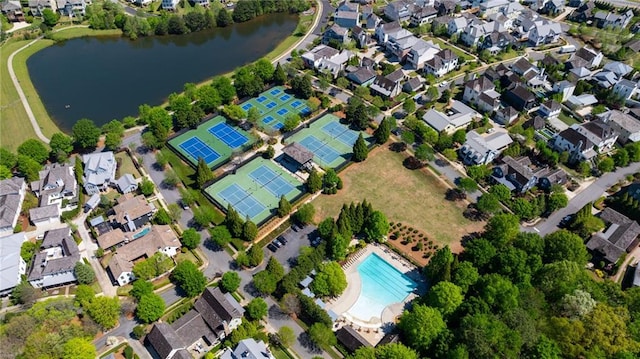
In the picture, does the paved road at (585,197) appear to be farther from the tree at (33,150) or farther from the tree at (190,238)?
the tree at (33,150)

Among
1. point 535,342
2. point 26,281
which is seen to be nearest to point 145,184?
point 26,281

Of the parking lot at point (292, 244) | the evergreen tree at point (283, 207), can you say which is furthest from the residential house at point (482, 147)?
the evergreen tree at point (283, 207)

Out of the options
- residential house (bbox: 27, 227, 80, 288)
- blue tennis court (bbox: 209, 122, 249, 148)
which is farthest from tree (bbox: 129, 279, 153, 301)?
blue tennis court (bbox: 209, 122, 249, 148)

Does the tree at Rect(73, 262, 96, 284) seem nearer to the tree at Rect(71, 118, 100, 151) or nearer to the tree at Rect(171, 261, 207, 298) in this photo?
the tree at Rect(171, 261, 207, 298)

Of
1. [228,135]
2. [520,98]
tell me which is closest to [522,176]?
[520,98]

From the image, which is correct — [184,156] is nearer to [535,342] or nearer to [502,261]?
[502,261]

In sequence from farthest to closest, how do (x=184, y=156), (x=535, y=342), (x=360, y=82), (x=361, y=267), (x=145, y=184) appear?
1. (x=360, y=82)
2. (x=184, y=156)
3. (x=145, y=184)
4. (x=361, y=267)
5. (x=535, y=342)

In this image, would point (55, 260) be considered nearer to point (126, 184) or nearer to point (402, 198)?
point (126, 184)
